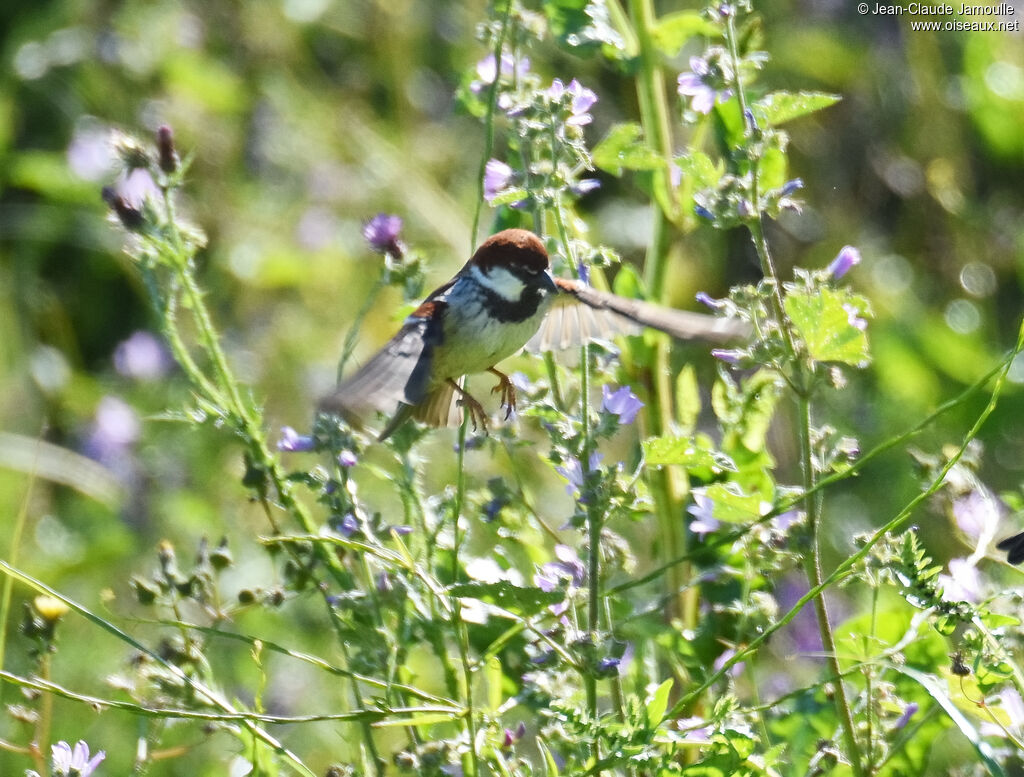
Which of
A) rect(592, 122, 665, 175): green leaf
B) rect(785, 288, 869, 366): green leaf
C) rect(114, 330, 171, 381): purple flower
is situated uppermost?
rect(114, 330, 171, 381): purple flower

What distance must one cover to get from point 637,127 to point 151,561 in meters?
1.90

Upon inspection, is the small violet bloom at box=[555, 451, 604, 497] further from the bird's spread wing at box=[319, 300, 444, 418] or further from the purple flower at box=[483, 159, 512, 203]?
the purple flower at box=[483, 159, 512, 203]

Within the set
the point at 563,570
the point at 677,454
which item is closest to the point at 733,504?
the point at 677,454

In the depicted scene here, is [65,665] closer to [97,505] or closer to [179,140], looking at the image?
[97,505]

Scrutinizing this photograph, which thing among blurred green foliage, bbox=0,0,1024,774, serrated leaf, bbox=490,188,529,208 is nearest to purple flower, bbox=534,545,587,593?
serrated leaf, bbox=490,188,529,208

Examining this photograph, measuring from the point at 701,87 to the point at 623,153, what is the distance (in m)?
0.10

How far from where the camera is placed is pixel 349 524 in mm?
1229

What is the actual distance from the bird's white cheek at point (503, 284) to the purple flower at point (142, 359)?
2107 mm

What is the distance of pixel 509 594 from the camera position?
108 cm

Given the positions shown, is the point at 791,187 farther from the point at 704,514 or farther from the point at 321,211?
the point at 321,211

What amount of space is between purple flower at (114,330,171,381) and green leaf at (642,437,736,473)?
2424mm

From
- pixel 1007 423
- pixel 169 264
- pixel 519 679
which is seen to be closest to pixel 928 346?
pixel 1007 423

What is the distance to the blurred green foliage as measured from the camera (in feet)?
9.53

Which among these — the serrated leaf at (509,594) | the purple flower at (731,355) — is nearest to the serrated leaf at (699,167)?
the purple flower at (731,355)
